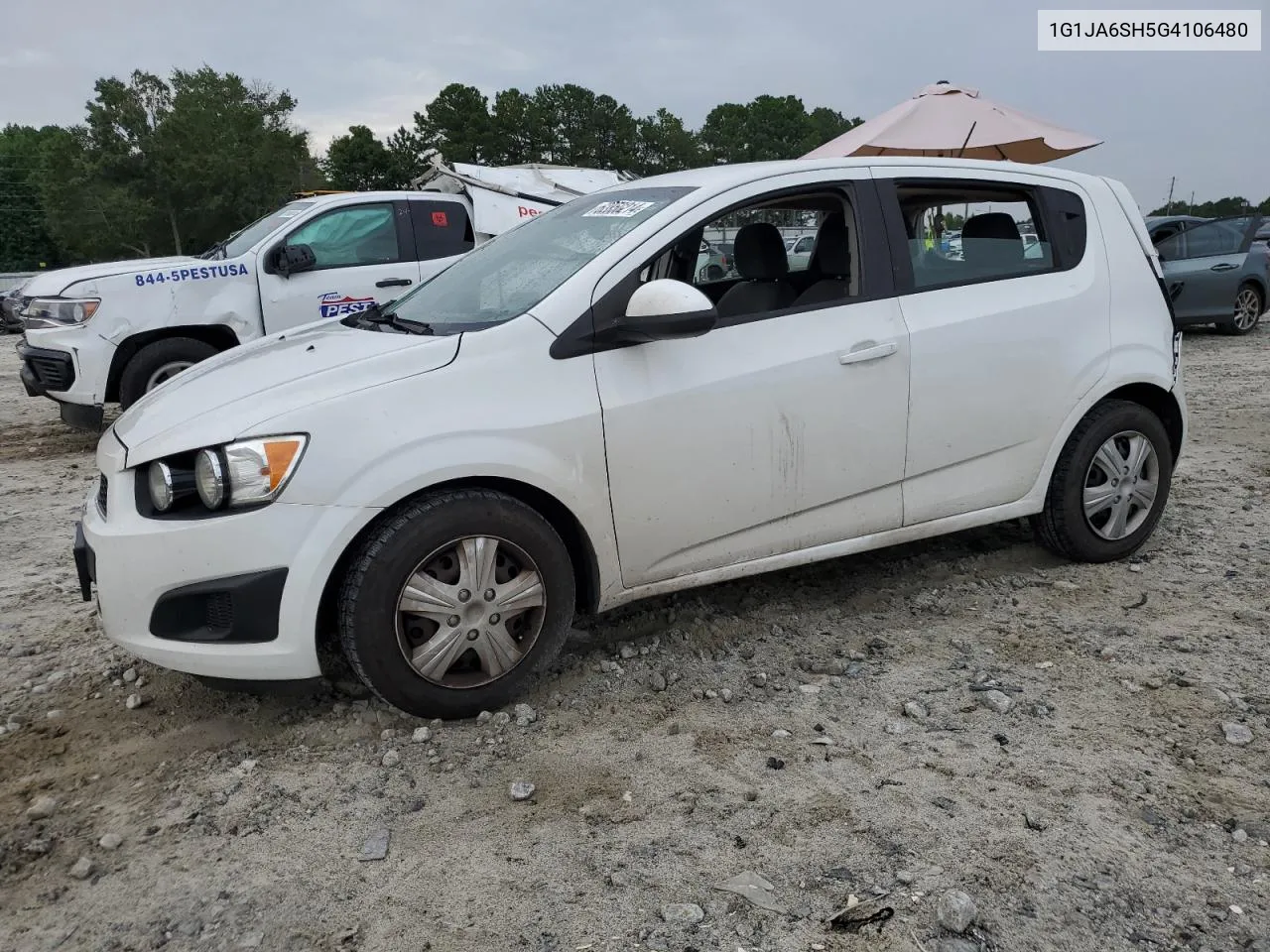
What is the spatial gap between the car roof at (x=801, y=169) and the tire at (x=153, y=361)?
468 cm

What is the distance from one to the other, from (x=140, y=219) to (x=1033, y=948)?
50.0 m

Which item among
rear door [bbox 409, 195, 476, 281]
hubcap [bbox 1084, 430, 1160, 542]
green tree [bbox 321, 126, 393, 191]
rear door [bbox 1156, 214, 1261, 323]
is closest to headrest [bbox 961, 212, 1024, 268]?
hubcap [bbox 1084, 430, 1160, 542]

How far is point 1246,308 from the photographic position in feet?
41.8

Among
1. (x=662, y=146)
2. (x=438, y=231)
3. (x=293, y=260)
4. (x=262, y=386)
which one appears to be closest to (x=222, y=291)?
(x=293, y=260)

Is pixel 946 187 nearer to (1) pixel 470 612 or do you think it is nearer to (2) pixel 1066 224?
(2) pixel 1066 224

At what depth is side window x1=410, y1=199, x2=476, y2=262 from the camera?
8234 millimetres

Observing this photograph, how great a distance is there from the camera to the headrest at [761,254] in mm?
3990

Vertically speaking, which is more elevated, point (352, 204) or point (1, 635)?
point (352, 204)

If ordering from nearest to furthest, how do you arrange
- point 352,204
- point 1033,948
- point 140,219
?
point 1033,948 → point 352,204 → point 140,219

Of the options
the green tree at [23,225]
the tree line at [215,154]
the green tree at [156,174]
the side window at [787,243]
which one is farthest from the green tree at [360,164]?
the side window at [787,243]

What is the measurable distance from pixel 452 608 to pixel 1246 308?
1323 cm

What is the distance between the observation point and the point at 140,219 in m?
44.6

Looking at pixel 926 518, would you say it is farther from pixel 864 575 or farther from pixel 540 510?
pixel 540 510

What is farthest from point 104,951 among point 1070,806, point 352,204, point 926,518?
point 352,204
